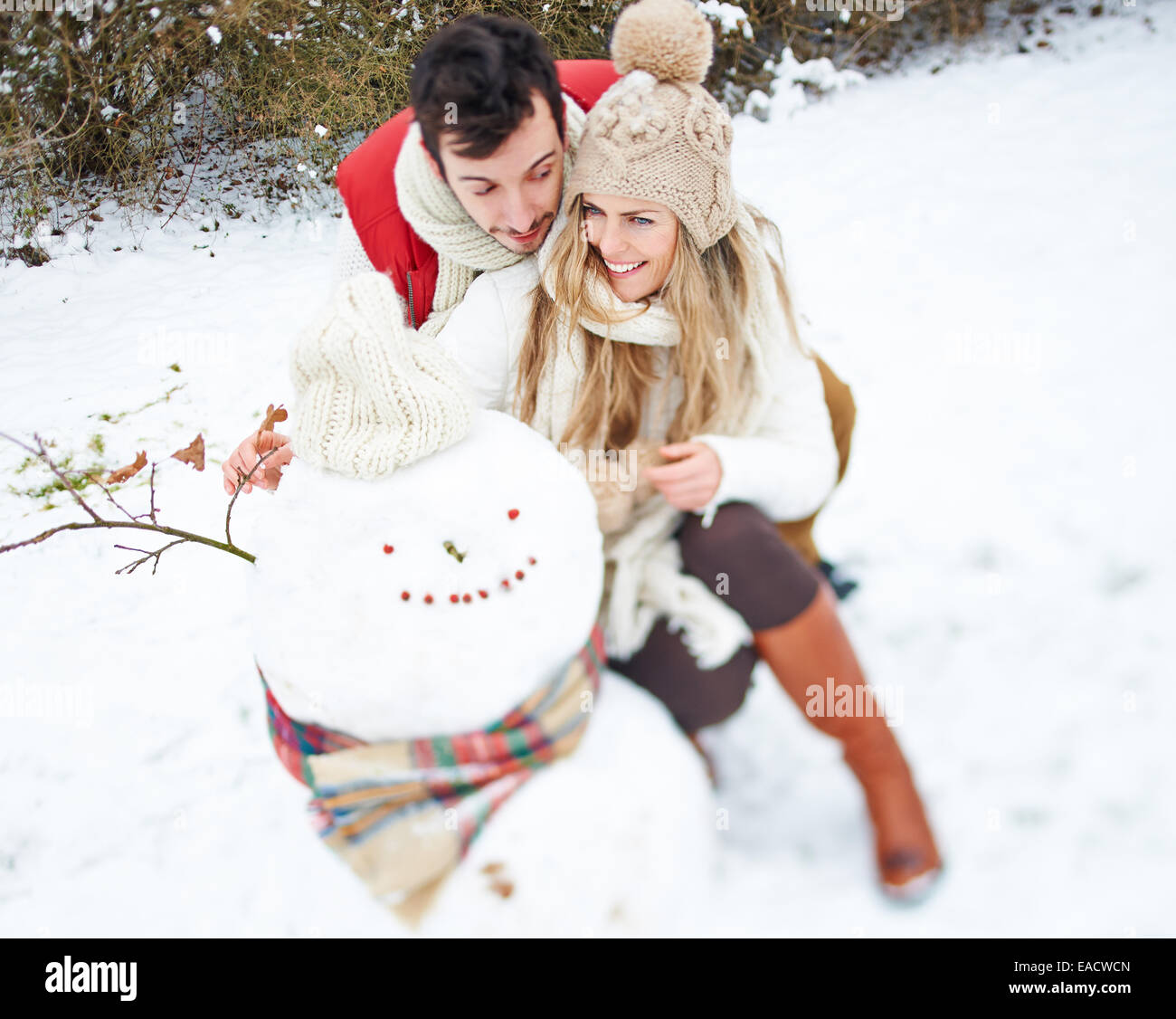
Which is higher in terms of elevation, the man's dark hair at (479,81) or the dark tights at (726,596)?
the man's dark hair at (479,81)

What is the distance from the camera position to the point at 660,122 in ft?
3.53

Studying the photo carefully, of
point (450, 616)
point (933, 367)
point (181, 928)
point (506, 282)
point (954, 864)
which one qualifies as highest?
point (506, 282)

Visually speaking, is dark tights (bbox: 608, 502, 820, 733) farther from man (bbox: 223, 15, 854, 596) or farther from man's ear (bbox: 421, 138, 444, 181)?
man's ear (bbox: 421, 138, 444, 181)

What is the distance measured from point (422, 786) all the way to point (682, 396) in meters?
0.80

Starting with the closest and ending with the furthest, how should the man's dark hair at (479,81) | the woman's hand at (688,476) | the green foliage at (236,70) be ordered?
1. the man's dark hair at (479,81)
2. the woman's hand at (688,476)
3. the green foliage at (236,70)

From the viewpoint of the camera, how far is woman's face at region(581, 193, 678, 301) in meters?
1.17

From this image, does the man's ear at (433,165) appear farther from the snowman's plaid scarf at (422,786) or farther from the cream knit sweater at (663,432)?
the snowman's plaid scarf at (422,786)

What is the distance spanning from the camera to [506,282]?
1.33 m

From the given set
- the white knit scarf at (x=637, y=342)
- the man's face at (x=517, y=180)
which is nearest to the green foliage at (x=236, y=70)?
the white knit scarf at (x=637, y=342)

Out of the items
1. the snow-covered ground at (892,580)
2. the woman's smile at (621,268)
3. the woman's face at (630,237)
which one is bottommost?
the snow-covered ground at (892,580)

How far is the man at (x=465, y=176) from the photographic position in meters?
1.04
